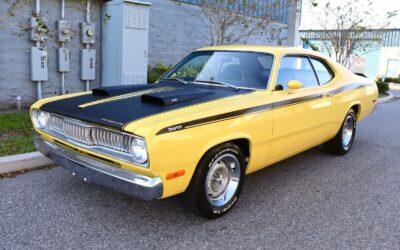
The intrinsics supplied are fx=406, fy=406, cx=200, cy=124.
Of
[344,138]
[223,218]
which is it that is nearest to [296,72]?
[344,138]

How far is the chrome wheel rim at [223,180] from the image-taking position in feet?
12.3

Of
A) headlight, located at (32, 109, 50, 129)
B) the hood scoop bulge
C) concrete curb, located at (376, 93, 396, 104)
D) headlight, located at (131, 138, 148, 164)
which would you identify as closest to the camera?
headlight, located at (131, 138, 148, 164)

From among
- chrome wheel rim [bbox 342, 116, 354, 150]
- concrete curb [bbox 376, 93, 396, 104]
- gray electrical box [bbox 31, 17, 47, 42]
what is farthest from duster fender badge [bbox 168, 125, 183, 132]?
concrete curb [bbox 376, 93, 396, 104]

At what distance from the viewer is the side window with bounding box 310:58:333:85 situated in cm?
532

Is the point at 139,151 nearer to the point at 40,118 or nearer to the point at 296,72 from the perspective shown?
the point at 40,118

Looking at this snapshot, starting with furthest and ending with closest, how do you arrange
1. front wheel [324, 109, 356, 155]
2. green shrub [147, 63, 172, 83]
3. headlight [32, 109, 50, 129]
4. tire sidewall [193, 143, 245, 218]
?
green shrub [147, 63, 172, 83] < front wheel [324, 109, 356, 155] < headlight [32, 109, 50, 129] < tire sidewall [193, 143, 245, 218]

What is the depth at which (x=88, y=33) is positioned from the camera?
8766 millimetres

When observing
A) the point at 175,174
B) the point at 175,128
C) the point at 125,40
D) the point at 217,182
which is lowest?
the point at 217,182

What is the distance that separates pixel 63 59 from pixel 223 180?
19.1 feet

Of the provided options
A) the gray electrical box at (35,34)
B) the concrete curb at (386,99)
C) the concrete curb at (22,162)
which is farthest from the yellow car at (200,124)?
the concrete curb at (386,99)

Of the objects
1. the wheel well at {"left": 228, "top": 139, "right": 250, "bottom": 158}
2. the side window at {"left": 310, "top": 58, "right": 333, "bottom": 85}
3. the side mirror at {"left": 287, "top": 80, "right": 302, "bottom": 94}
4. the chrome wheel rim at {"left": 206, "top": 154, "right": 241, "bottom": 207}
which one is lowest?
the chrome wheel rim at {"left": 206, "top": 154, "right": 241, "bottom": 207}

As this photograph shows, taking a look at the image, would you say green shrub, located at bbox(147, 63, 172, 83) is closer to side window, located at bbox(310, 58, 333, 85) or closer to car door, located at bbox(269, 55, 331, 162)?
side window, located at bbox(310, 58, 333, 85)

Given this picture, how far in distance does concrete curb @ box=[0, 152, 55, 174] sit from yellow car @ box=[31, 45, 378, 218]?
812mm

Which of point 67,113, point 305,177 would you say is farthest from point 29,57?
point 305,177
